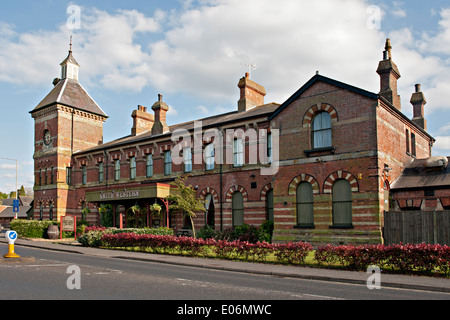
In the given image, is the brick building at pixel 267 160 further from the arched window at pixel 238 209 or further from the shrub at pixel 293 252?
the shrub at pixel 293 252

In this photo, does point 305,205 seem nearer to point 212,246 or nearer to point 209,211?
point 212,246

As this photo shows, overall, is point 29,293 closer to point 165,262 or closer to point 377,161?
point 165,262

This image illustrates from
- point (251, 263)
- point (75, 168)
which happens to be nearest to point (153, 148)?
point (75, 168)

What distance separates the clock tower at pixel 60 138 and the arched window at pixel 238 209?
20.9 metres

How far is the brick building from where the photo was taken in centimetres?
2184

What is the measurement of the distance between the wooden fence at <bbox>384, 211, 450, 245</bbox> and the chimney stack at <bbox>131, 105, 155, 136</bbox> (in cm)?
2729

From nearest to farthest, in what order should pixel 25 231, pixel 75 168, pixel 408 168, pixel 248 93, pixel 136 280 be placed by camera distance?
1. pixel 136 280
2. pixel 408 168
3. pixel 248 93
4. pixel 25 231
5. pixel 75 168

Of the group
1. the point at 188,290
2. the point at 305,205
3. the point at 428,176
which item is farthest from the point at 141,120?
the point at 188,290

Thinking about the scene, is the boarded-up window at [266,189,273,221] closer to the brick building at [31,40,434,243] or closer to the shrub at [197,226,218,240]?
the brick building at [31,40,434,243]

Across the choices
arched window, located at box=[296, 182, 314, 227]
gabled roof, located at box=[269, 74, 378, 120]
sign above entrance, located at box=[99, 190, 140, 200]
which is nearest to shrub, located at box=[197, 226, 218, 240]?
sign above entrance, located at box=[99, 190, 140, 200]

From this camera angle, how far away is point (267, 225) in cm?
2594

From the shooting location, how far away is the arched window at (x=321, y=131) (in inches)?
914

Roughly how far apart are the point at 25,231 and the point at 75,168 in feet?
31.2

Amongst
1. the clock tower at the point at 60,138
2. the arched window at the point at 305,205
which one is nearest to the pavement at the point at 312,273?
the arched window at the point at 305,205
